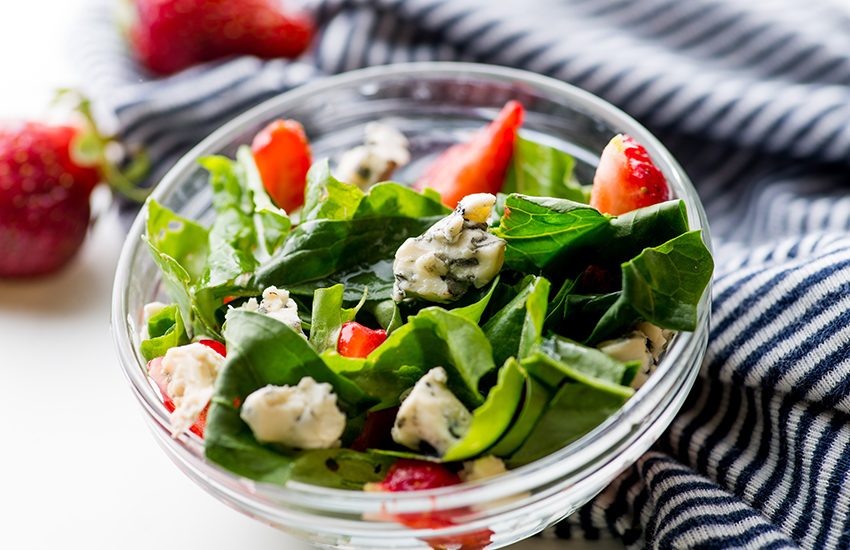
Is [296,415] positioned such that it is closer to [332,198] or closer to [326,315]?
[326,315]

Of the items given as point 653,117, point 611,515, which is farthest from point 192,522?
point 653,117

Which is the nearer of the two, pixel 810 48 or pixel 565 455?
pixel 565 455

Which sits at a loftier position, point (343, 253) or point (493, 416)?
point (343, 253)

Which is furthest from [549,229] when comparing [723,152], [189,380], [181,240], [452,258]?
[723,152]

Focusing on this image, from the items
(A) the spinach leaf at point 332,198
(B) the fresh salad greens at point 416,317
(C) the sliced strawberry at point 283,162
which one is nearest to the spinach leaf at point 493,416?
(B) the fresh salad greens at point 416,317

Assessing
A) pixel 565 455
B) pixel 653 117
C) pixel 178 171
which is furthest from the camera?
pixel 653 117

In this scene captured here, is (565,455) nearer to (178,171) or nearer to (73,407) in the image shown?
(178,171)
